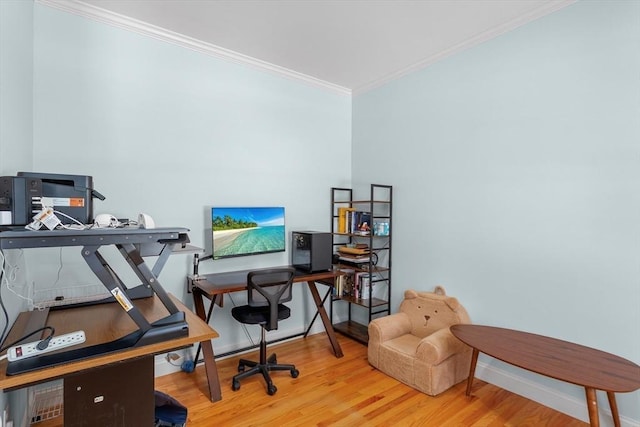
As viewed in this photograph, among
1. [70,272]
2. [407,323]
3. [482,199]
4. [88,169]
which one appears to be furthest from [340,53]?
[70,272]

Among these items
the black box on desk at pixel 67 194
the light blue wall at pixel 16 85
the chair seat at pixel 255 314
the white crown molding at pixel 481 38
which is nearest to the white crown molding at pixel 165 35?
the light blue wall at pixel 16 85

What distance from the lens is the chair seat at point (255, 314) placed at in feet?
8.11

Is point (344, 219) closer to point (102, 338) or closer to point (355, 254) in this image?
point (355, 254)

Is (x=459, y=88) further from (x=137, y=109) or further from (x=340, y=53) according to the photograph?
(x=137, y=109)

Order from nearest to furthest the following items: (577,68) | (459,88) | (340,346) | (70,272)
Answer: (577,68) < (70,272) < (459,88) < (340,346)

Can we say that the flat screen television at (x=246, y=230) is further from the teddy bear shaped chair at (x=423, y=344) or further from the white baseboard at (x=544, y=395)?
the white baseboard at (x=544, y=395)

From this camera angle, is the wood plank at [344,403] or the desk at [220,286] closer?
the wood plank at [344,403]

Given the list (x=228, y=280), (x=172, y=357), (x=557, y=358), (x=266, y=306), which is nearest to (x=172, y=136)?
(x=228, y=280)

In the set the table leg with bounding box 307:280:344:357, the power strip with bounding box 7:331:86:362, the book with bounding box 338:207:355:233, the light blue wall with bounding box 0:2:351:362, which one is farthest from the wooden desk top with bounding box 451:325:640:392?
the power strip with bounding box 7:331:86:362

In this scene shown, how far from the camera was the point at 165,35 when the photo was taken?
266 centimetres

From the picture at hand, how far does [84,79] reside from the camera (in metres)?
2.37

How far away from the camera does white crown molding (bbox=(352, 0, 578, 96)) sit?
2.27 meters

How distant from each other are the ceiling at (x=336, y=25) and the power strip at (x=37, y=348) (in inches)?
85.3

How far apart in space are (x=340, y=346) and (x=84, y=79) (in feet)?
10.2
